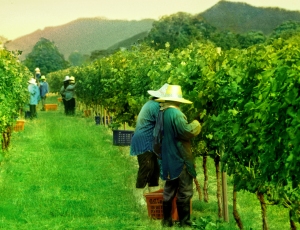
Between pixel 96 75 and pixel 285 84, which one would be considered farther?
pixel 96 75

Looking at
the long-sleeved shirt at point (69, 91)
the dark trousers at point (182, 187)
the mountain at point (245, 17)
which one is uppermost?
the mountain at point (245, 17)

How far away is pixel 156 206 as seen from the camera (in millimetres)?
9141

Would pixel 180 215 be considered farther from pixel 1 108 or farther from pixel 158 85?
pixel 1 108

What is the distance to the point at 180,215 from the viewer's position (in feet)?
28.5

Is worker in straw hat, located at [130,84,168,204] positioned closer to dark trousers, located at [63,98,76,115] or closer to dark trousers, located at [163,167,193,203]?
dark trousers, located at [163,167,193,203]

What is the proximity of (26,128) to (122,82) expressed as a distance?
6.98 meters

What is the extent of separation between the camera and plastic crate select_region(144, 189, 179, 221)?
29.7 feet

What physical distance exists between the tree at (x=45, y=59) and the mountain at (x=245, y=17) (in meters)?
37.3

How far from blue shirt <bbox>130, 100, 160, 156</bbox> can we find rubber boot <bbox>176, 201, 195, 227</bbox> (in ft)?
5.53

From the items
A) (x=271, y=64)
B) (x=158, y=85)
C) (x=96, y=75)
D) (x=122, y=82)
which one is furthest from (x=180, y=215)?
(x=96, y=75)

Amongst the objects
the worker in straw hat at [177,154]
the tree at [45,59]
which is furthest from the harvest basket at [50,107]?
the tree at [45,59]

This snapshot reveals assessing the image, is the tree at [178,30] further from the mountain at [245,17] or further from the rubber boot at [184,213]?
the rubber boot at [184,213]

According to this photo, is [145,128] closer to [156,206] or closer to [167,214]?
[156,206]

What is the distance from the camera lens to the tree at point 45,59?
12850 cm
